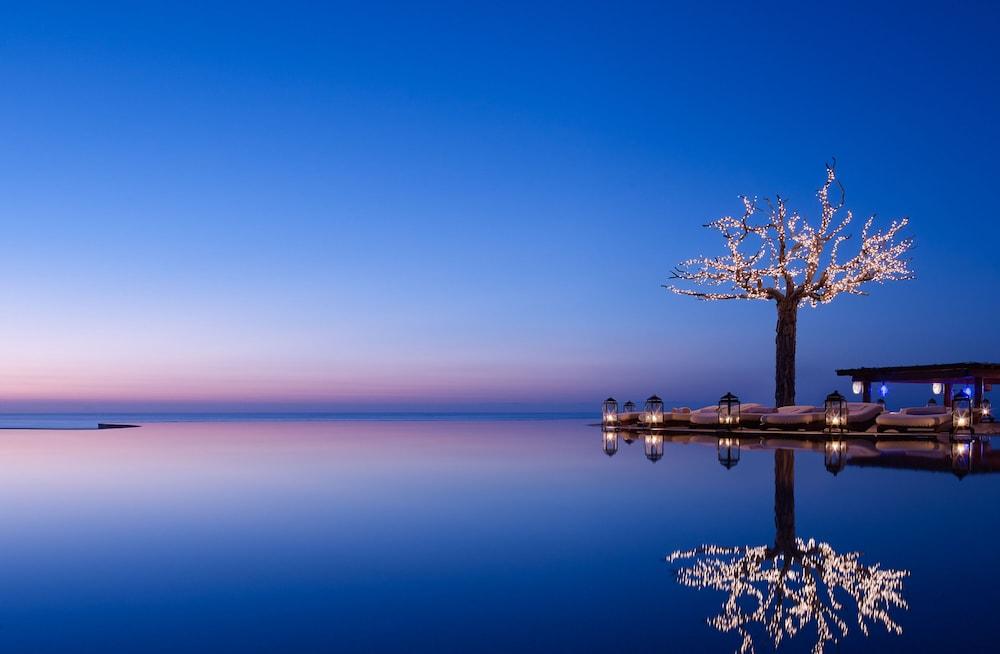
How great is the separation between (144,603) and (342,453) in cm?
1086

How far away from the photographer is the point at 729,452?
13.5 m

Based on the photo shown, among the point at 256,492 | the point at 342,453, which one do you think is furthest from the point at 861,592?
the point at 342,453

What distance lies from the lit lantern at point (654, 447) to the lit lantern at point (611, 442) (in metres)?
0.61

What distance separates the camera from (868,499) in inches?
292

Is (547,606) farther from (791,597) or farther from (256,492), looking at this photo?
(256,492)

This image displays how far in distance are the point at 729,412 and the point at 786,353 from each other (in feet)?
13.1

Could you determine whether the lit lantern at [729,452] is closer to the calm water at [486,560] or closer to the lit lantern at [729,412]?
the calm water at [486,560]

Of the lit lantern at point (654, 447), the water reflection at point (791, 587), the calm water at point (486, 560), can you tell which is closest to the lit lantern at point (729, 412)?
the lit lantern at point (654, 447)

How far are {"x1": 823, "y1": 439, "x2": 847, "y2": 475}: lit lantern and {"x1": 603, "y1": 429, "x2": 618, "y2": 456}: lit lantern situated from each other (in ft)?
Result: 11.7

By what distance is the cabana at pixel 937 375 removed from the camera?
23625mm

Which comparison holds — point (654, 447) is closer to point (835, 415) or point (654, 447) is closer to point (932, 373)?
point (835, 415)

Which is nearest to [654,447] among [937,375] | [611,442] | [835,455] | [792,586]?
[611,442]

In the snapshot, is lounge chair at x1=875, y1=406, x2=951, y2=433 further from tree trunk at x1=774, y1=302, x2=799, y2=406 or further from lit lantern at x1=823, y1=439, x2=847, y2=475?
tree trunk at x1=774, y1=302, x2=799, y2=406

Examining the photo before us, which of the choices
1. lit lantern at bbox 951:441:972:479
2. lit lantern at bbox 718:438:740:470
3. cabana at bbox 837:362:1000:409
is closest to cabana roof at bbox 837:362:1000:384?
cabana at bbox 837:362:1000:409
